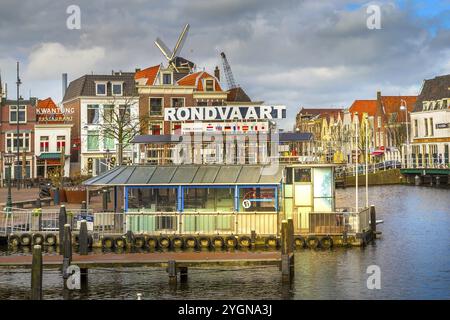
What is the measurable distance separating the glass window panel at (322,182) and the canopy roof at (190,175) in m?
2.22

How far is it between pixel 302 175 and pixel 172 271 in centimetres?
1367

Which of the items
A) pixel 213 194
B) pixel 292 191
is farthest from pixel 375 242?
pixel 213 194

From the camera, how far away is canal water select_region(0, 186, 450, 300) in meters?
32.0

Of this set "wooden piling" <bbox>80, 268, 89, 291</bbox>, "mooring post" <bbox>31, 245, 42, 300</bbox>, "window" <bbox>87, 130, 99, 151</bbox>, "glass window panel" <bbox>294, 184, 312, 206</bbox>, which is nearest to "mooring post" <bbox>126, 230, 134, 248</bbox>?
"wooden piling" <bbox>80, 268, 89, 291</bbox>

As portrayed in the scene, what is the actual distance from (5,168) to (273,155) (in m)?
62.6

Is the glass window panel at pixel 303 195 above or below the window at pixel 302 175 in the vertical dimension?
below

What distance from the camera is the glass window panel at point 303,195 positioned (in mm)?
44062

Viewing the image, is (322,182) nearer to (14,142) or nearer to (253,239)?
(253,239)

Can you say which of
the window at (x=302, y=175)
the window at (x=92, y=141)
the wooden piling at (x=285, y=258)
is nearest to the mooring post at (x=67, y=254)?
the wooden piling at (x=285, y=258)

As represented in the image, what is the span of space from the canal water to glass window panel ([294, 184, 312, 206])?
3513 mm

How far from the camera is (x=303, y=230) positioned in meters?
43.3

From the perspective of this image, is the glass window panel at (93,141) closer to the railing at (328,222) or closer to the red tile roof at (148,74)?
the red tile roof at (148,74)

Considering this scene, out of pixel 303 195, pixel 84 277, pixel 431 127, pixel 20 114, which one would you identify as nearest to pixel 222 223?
pixel 303 195
